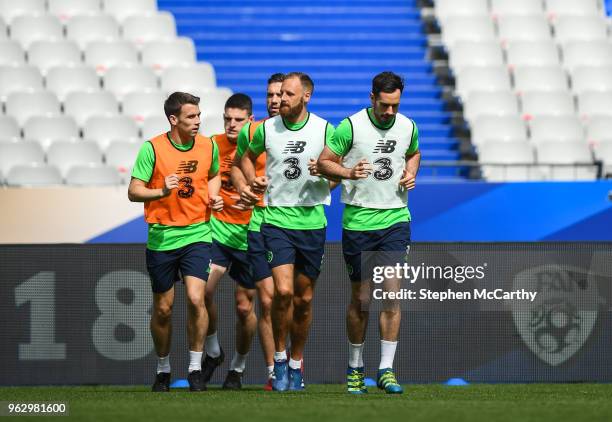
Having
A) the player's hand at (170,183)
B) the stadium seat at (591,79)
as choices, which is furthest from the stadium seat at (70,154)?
the stadium seat at (591,79)

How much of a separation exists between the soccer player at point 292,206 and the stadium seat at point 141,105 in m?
6.52

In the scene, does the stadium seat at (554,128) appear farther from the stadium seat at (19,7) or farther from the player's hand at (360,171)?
the player's hand at (360,171)

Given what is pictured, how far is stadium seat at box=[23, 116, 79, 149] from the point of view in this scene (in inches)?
597

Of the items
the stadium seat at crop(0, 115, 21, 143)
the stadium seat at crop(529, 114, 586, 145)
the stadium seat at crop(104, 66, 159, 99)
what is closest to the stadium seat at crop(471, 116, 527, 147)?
the stadium seat at crop(529, 114, 586, 145)

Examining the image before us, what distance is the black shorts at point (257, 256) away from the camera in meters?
9.77

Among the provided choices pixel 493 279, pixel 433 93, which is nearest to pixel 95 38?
pixel 433 93

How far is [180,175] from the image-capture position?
31.1ft

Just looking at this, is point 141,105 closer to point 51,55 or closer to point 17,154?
point 51,55

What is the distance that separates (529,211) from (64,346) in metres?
4.93

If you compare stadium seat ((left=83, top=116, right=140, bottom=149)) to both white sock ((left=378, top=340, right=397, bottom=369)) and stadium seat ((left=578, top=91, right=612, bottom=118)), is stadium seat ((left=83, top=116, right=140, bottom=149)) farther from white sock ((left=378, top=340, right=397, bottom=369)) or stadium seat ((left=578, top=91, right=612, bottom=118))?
white sock ((left=378, top=340, right=397, bottom=369))

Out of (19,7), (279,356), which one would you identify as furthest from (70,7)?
(279,356)

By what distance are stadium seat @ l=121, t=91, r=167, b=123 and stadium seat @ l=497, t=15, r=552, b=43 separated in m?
5.21

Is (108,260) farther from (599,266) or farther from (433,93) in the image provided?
(433,93)

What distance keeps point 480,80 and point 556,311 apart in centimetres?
663
